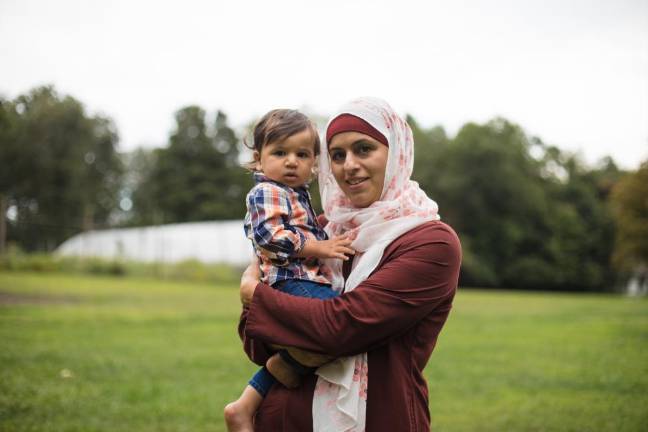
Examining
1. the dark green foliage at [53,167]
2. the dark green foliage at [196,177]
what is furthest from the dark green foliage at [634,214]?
the dark green foliage at [53,167]

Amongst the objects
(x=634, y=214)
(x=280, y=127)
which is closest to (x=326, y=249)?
(x=280, y=127)

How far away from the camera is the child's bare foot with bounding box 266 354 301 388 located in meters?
2.46

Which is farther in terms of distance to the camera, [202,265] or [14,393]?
[202,265]

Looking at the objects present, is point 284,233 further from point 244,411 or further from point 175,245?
point 175,245

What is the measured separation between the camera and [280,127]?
2875 millimetres

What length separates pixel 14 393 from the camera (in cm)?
752

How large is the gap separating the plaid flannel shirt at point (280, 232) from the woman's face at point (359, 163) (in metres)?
0.24

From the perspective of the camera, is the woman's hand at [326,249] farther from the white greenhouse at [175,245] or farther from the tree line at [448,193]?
the tree line at [448,193]

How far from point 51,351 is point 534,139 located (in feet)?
210

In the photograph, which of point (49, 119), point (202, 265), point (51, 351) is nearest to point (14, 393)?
point (51, 351)

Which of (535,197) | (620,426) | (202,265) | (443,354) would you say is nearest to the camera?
(620,426)

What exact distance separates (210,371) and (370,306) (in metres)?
8.09

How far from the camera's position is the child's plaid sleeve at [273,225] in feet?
8.37

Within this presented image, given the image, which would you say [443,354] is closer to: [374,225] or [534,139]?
[374,225]
